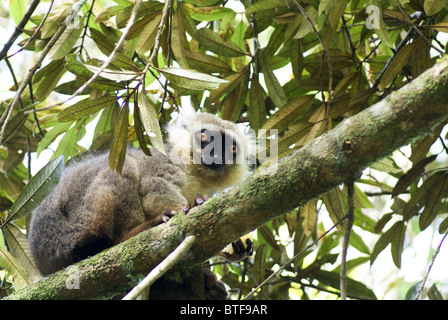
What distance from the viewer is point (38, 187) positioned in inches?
130

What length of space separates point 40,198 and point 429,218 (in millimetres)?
3546

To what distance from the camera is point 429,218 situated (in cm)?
461

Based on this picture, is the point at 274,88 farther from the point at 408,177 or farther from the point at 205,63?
the point at 408,177

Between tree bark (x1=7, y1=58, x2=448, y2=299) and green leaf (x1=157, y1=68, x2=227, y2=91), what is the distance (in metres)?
0.65

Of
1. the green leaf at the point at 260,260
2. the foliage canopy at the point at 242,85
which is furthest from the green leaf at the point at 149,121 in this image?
the green leaf at the point at 260,260

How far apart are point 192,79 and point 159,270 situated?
4.10ft

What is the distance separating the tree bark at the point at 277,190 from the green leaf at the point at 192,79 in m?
0.65

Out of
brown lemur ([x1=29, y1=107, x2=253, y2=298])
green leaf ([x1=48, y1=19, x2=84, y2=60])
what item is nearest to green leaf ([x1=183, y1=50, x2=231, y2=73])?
brown lemur ([x1=29, y1=107, x2=253, y2=298])

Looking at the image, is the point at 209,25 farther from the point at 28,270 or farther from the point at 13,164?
the point at 28,270

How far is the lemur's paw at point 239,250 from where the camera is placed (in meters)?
3.86

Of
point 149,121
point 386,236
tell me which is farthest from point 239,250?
point 386,236

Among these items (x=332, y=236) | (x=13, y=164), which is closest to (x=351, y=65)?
(x=332, y=236)

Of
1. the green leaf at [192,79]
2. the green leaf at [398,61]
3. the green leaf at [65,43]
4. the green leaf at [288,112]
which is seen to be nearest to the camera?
the green leaf at [192,79]

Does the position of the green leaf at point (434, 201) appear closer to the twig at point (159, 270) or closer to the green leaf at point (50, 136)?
the twig at point (159, 270)
